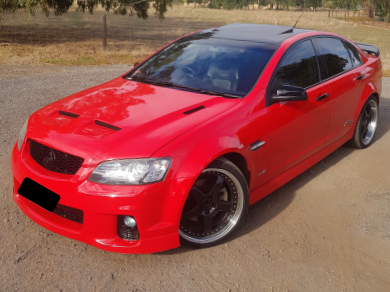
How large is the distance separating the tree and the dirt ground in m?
12.8

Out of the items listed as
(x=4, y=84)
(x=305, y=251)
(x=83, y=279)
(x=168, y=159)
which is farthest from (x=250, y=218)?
(x=4, y=84)

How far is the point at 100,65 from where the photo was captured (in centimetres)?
Result: 1247

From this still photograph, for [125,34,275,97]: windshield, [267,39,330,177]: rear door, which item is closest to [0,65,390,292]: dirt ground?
[267,39,330,177]: rear door

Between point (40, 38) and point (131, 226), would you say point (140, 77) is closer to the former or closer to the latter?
point (131, 226)

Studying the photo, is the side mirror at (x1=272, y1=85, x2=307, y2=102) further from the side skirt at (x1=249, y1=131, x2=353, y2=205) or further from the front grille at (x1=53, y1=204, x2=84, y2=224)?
the front grille at (x1=53, y1=204, x2=84, y2=224)

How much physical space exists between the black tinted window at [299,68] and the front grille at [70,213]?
6.44 ft

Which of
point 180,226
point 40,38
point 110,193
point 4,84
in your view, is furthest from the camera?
point 40,38

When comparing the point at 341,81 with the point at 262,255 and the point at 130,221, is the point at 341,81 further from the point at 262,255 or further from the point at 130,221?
the point at 130,221

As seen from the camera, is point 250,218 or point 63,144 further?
point 250,218

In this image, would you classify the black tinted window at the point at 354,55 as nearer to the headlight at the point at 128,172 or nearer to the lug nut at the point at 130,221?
the headlight at the point at 128,172

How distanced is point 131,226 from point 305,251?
1.43 meters

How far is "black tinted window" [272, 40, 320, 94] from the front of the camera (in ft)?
13.2

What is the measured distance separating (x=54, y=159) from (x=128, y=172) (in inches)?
23.9

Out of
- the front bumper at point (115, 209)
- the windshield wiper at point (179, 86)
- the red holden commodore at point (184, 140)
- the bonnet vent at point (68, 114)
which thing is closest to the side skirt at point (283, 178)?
the red holden commodore at point (184, 140)
